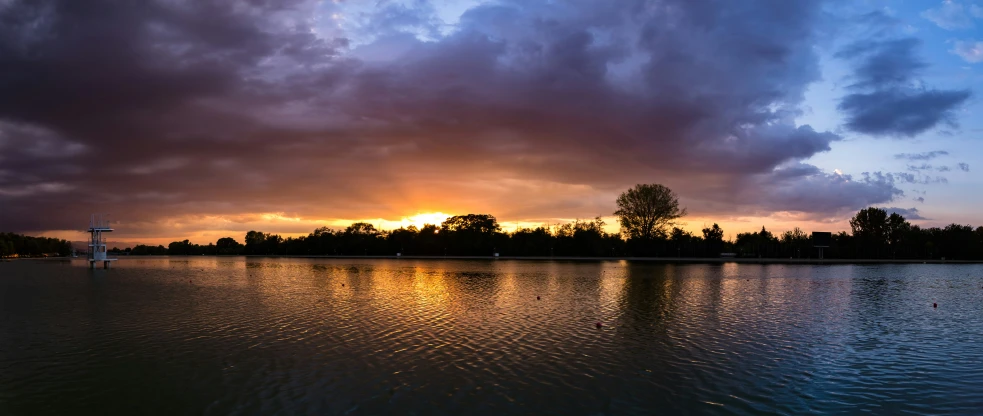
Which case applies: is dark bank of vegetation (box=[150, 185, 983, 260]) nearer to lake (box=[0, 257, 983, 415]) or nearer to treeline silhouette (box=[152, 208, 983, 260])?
treeline silhouette (box=[152, 208, 983, 260])

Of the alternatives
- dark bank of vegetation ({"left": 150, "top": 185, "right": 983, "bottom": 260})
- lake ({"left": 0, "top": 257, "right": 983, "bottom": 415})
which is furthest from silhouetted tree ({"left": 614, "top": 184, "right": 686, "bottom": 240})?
lake ({"left": 0, "top": 257, "right": 983, "bottom": 415})

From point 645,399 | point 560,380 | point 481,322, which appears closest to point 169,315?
point 481,322

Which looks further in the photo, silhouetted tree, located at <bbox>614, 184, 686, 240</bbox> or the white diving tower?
silhouetted tree, located at <bbox>614, 184, 686, 240</bbox>

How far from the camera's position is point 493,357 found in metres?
17.0

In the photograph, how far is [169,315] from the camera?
2686 centimetres

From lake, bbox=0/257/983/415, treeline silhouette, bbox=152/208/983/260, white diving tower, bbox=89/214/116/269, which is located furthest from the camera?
treeline silhouette, bbox=152/208/983/260

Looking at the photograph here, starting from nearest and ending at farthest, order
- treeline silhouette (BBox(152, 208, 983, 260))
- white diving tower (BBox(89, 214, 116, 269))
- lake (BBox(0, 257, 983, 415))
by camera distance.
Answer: lake (BBox(0, 257, 983, 415)) → white diving tower (BBox(89, 214, 116, 269)) → treeline silhouette (BBox(152, 208, 983, 260))

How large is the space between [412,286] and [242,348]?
26.7 meters

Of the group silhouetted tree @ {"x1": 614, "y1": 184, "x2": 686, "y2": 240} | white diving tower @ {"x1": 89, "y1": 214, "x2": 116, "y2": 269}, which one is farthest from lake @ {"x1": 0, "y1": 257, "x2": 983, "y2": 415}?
silhouetted tree @ {"x1": 614, "y1": 184, "x2": 686, "y2": 240}

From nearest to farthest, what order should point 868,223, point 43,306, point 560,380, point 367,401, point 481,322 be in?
point 367,401 → point 560,380 → point 481,322 → point 43,306 → point 868,223

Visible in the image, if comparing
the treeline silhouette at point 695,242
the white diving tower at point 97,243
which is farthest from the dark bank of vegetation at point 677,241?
the white diving tower at point 97,243

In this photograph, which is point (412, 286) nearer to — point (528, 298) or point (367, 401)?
point (528, 298)

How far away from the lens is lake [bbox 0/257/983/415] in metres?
12.6

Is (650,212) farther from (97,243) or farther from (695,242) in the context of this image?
(97,243)
